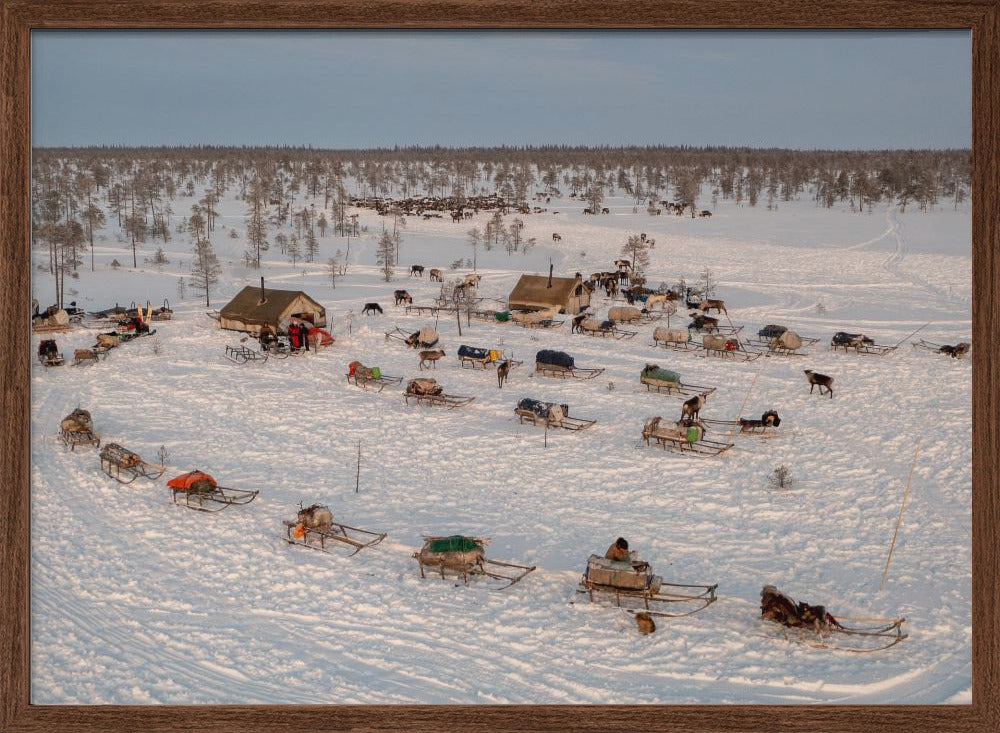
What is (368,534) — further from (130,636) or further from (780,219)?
(780,219)

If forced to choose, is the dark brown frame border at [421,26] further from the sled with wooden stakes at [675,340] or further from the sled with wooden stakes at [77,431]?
the sled with wooden stakes at [675,340]

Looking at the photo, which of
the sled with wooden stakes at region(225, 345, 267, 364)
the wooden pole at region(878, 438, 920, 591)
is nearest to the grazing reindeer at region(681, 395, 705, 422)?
the wooden pole at region(878, 438, 920, 591)

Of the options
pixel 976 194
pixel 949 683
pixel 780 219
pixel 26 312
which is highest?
pixel 780 219

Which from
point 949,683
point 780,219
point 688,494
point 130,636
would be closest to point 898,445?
point 688,494

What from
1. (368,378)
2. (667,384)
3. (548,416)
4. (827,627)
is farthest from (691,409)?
(827,627)

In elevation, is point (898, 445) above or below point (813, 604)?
above

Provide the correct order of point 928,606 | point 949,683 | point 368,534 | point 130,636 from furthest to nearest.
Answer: point 368,534 → point 928,606 → point 130,636 → point 949,683

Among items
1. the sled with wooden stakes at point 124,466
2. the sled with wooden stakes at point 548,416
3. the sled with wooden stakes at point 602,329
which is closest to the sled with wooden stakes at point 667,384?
the sled with wooden stakes at point 548,416
